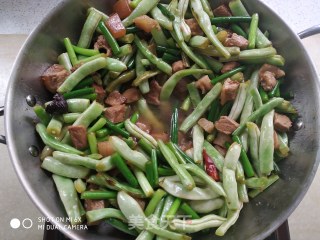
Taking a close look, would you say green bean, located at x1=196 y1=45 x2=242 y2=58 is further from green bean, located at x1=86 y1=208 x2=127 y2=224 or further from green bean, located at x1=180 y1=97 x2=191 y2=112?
→ green bean, located at x1=86 y1=208 x2=127 y2=224

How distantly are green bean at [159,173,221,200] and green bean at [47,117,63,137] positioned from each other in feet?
1.69

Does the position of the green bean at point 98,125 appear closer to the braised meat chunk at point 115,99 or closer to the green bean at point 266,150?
the braised meat chunk at point 115,99

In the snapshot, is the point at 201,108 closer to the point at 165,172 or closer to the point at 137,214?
the point at 165,172

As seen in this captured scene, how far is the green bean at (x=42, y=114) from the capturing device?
161 centimetres

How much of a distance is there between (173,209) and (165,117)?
1.69ft

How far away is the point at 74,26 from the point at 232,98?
34.3 inches

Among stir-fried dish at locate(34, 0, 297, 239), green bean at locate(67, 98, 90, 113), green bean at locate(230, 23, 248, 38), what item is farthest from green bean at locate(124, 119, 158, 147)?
green bean at locate(230, 23, 248, 38)

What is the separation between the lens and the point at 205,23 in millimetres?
1789

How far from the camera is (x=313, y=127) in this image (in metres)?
1.67

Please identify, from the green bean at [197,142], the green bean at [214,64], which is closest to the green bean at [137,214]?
the green bean at [197,142]

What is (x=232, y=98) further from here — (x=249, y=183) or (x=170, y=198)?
(x=170, y=198)

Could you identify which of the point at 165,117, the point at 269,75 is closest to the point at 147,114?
the point at 165,117

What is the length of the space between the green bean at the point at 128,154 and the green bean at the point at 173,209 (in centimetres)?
20

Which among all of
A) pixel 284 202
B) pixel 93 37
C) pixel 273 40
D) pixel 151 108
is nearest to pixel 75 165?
pixel 151 108
